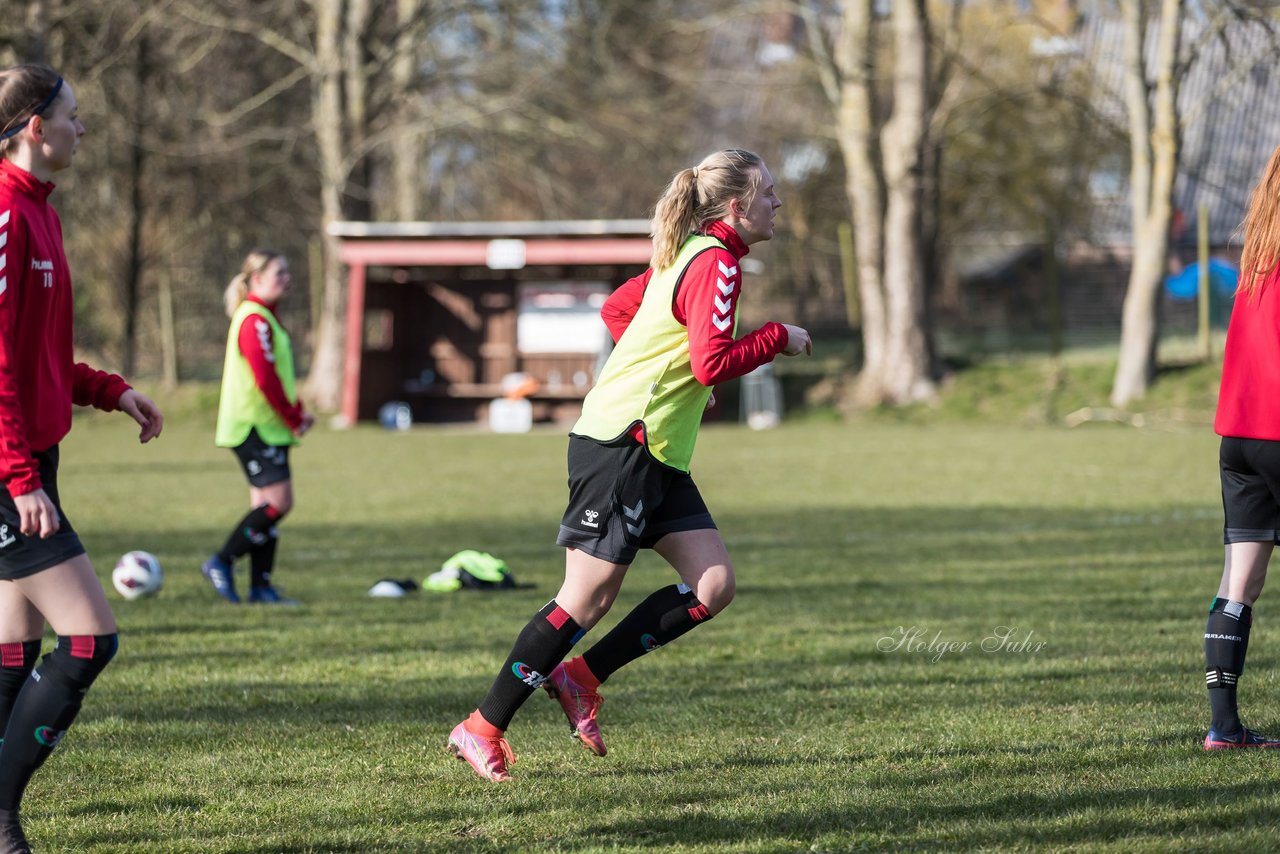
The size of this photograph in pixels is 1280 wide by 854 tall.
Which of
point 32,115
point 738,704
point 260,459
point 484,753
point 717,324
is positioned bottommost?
point 738,704

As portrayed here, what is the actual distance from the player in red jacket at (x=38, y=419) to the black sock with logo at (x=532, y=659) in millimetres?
1224

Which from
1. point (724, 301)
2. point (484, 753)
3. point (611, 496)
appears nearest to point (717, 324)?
point (724, 301)

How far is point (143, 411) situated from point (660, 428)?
4.78 feet

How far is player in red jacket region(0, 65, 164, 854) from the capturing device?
353 centimetres

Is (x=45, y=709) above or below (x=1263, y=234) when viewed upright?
below

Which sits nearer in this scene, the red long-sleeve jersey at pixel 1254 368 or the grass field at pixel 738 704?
the grass field at pixel 738 704

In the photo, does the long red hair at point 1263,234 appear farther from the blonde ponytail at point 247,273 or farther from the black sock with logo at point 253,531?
the black sock with logo at point 253,531

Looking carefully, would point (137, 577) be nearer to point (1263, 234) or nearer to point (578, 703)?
point (578, 703)

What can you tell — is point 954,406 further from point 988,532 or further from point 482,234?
point 988,532

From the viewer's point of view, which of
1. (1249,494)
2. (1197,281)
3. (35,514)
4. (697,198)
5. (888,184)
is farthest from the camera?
(1197,281)

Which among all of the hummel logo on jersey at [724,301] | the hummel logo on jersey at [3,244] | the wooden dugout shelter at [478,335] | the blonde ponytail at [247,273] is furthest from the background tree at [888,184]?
the hummel logo on jersey at [3,244]

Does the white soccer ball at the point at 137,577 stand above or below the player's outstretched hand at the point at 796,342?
below

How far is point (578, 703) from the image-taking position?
15.3 feet

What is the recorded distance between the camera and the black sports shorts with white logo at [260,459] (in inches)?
324
